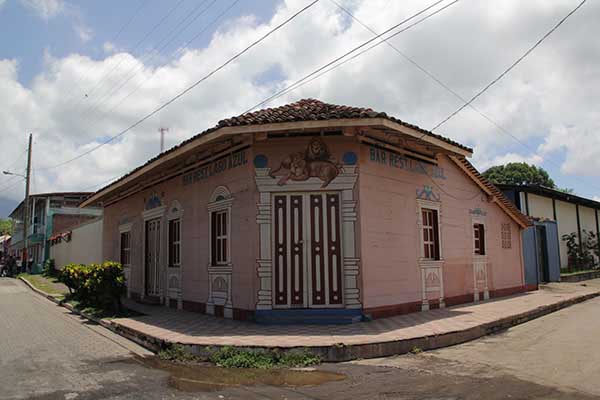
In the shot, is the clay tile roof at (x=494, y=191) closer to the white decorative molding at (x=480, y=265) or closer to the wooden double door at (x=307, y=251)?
the white decorative molding at (x=480, y=265)

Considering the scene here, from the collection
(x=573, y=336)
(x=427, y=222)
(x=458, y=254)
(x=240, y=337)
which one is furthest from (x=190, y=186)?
(x=573, y=336)

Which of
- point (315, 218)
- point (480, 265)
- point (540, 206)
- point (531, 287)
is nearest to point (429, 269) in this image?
point (480, 265)

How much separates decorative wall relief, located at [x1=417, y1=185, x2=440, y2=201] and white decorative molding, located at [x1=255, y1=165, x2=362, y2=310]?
2454 mm

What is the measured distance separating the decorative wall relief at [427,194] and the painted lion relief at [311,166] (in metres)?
2.73

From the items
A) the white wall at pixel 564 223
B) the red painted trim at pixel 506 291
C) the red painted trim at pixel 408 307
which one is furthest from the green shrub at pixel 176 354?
the white wall at pixel 564 223

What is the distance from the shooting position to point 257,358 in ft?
21.8

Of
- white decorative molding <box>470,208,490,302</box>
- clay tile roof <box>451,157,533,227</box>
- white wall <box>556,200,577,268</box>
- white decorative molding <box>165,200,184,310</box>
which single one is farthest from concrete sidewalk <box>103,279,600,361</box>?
white wall <box>556,200,577,268</box>

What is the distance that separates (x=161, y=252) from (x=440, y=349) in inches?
325

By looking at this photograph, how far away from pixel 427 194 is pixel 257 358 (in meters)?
6.31

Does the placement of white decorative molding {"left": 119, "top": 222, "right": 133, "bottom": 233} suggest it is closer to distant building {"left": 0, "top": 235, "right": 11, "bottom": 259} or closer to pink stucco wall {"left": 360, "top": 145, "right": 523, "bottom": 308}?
pink stucco wall {"left": 360, "top": 145, "right": 523, "bottom": 308}

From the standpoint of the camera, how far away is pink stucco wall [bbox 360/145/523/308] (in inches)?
367

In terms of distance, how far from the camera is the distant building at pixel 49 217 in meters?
33.8

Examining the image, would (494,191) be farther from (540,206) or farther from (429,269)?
(540,206)

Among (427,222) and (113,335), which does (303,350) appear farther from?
(427,222)
